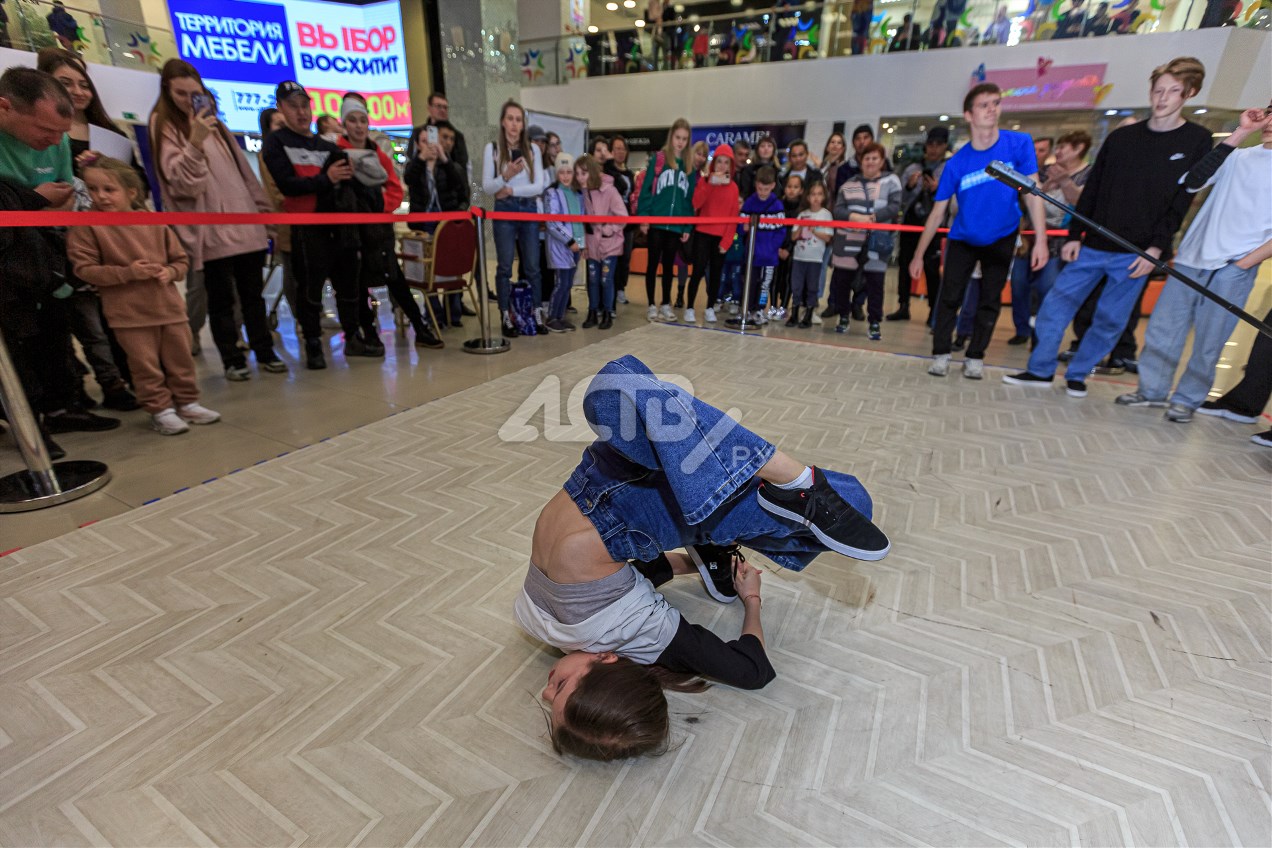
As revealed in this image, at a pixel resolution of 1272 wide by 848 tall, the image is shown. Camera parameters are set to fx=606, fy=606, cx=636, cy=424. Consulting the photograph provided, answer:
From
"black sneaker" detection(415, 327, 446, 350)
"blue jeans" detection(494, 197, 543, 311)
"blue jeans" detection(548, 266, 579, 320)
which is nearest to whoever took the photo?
"black sneaker" detection(415, 327, 446, 350)

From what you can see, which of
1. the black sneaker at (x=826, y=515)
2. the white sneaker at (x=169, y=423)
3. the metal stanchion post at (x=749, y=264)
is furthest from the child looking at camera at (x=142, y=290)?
the metal stanchion post at (x=749, y=264)

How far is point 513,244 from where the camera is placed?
5516mm

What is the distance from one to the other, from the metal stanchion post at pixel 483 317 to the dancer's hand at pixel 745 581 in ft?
11.7

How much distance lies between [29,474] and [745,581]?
313 centimetres

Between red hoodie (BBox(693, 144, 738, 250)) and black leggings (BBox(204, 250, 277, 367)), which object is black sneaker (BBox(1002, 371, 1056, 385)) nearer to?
red hoodie (BBox(693, 144, 738, 250))

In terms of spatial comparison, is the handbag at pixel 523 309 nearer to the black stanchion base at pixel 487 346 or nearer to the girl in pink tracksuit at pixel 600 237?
the black stanchion base at pixel 487 346

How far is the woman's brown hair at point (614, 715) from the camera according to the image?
1314 mm

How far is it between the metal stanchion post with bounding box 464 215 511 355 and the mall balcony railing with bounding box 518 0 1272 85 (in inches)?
397

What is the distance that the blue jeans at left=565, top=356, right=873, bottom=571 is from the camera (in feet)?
4.62

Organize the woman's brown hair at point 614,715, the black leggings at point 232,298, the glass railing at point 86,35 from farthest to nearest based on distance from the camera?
the glass railing at point 86,35 → the black leggings at point 232,298 → the woman's brown hair at point 614,715

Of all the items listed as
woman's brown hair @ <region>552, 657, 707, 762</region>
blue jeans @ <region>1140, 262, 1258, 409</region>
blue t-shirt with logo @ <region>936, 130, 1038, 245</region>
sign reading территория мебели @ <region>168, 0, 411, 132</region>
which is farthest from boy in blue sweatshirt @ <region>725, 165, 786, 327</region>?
sign reading территория мебели @ <region>168, 0, 411, 132</region>

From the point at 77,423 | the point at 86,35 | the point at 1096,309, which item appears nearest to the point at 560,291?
the point at 77,423

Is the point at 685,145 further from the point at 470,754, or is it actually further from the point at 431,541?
the point at 470,754

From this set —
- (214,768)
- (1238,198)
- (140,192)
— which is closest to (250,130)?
(140,192)
